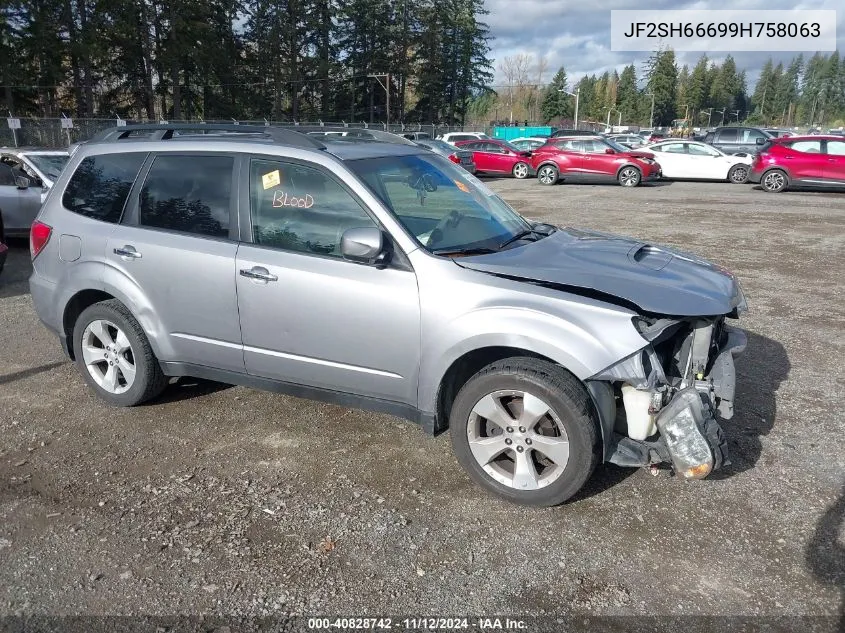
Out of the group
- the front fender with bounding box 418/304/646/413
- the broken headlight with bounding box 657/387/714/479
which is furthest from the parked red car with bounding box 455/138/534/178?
the broken headlight with bounding box 657/387/714/479

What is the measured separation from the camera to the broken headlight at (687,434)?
3.09 metres

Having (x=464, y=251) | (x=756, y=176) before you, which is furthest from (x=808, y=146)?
(x=464, y=251)

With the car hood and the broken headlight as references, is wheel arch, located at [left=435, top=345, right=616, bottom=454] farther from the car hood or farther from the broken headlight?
the car hood

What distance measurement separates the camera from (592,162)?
22469 millimetres

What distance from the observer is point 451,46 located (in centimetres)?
6719

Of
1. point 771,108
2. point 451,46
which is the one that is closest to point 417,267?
point 451,46

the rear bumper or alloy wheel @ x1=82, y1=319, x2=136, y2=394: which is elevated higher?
the rear bumper

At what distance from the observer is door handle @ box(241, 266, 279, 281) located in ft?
12.4

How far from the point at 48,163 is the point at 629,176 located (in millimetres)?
17609

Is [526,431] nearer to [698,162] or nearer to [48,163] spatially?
[48,163]

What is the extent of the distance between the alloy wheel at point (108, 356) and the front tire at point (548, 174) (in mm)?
20349

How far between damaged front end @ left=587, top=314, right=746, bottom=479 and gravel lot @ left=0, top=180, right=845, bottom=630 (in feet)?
1.18

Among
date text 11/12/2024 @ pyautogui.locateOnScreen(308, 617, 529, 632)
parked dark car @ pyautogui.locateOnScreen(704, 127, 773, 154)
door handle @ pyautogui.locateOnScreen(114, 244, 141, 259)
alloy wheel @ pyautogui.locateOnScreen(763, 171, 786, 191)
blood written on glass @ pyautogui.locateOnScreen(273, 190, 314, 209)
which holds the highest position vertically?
parked dark car @ pyautogui.locateOnScreen(704, 127, 773, 154)

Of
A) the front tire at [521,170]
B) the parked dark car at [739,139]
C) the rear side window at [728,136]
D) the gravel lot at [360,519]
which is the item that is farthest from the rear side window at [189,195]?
the rear side window at [728,136]
